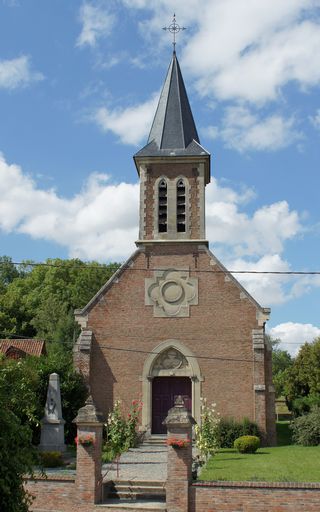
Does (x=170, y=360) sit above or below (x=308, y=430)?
above

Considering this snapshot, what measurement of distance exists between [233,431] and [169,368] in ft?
12.5

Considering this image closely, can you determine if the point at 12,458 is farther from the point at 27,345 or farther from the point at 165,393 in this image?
the point at 27,345

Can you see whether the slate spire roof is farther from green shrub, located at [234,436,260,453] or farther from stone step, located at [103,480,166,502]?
Result: stone step, located at [103,480,166,502]

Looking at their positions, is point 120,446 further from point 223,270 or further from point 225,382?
point 223,270

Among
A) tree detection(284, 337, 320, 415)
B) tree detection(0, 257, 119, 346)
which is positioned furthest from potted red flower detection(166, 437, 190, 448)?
tree detection(0, 257, 119, 346)

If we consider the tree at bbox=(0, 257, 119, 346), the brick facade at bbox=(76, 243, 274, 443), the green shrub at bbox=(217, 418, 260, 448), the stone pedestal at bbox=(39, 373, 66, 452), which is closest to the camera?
the stone pedestal at bbox=(39, 373, 66, 452)

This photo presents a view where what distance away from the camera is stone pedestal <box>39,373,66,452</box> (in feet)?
66.7

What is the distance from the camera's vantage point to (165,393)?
24.7 m

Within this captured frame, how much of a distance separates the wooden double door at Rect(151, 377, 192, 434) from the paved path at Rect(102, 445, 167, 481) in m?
2.14

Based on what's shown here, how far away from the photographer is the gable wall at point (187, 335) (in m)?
A: 23.9

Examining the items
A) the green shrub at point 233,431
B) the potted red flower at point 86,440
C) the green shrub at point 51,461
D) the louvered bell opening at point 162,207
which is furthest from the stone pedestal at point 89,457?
the louvered bell opening at point 162,207

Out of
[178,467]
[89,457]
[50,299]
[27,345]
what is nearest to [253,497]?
[178,467]

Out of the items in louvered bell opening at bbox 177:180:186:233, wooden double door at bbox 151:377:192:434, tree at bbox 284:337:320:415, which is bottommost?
wooden double door at bbox 151:377:192:434

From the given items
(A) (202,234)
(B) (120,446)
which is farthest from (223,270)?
(B) (120,446)
